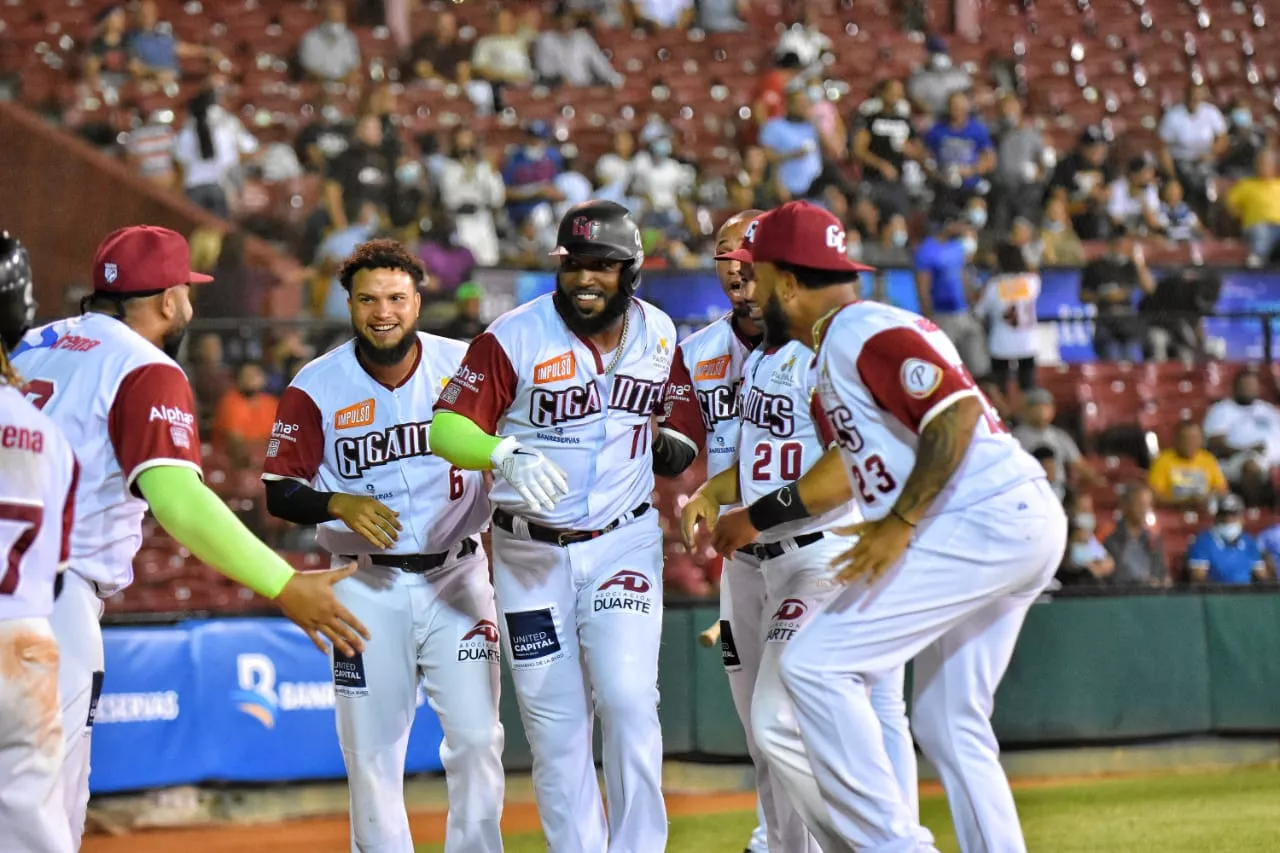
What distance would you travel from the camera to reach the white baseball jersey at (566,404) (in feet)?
20.6

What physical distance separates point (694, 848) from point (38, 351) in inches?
180

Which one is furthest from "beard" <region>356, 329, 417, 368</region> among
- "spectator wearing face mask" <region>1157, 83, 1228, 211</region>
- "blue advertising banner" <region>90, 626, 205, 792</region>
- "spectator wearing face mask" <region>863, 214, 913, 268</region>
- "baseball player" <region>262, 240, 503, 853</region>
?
"spectator wearing face mask" <region>1157, 83, 1228, 211</region>

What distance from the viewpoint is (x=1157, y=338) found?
15.4m

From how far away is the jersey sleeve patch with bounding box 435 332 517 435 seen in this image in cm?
617

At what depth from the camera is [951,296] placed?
13961mm

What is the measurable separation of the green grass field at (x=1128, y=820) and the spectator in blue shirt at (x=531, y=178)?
24.3 feet

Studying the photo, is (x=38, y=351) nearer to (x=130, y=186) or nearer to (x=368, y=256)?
(x=368, y=256)

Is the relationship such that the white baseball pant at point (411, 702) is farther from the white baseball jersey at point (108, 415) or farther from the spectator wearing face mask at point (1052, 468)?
the spectator wearing face mask at point (1052, 468)

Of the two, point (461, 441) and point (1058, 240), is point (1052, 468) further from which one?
point (461, 441)

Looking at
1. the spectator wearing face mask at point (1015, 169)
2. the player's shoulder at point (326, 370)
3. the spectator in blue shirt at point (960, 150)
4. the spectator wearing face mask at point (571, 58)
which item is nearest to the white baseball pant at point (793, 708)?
the player's shoulder at point (326, 370)

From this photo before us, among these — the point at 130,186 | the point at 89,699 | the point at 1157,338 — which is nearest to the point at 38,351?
the point at 89,699

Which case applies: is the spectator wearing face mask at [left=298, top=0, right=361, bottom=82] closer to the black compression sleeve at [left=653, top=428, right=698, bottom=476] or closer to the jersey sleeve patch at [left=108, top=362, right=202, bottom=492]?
the black compression sleeve at [left=653, top=428, right=698, bottom=476]

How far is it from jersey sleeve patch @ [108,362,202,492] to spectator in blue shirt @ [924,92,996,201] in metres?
12.7

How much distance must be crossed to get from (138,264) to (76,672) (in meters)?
1.45
